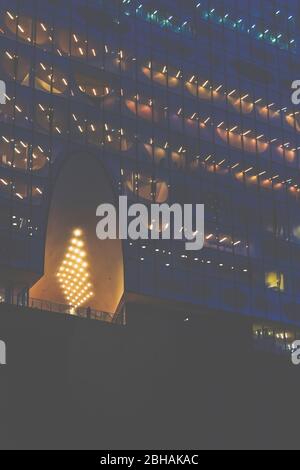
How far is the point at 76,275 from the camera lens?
6838 cm

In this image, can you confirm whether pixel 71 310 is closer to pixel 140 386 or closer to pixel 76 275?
pixel 76 275

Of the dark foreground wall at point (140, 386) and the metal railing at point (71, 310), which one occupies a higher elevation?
the metal railing at point (71, 310)

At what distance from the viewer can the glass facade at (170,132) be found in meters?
63.5

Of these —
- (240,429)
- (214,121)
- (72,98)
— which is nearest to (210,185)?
(214,121)

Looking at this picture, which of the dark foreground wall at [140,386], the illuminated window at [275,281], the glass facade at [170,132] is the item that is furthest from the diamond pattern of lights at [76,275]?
the illuminated window at [275,281]

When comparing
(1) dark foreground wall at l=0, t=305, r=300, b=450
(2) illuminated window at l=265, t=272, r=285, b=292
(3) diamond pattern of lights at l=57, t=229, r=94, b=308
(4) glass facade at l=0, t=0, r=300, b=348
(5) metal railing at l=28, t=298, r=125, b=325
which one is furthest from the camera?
(2) illuminated window at l=265, t=272, r=285, b=292

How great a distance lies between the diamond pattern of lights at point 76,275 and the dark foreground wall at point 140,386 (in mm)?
5466

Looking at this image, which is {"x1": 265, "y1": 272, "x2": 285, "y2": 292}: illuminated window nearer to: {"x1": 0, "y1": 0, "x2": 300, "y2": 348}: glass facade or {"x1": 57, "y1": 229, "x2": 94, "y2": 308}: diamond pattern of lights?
{"x1": 0, "y1": 0, "x2": 300, "y2": 348}: glass facade

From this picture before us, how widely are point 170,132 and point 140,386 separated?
20.5 meters

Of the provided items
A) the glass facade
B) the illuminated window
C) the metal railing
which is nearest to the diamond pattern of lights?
the metal railing

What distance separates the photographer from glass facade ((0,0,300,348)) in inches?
2501

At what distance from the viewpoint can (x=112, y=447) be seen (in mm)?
55688

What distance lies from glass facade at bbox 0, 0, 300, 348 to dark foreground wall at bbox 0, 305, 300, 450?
135 inches

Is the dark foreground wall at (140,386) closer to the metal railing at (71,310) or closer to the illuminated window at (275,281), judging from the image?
the metal railing at (71,310)
